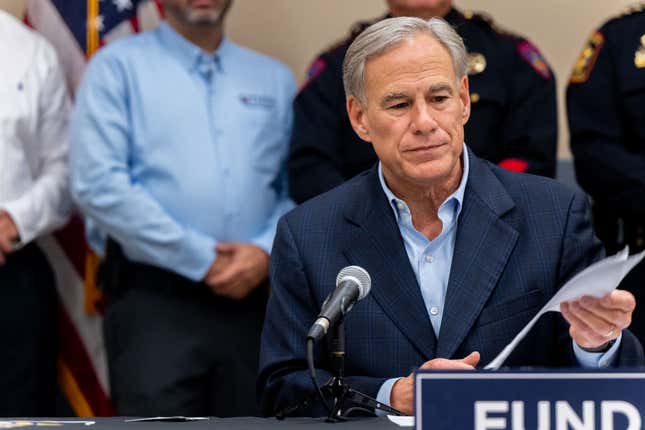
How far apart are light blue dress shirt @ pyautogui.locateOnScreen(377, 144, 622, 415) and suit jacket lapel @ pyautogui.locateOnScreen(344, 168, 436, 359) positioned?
0.09 feet

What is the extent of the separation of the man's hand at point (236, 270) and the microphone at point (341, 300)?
2053 millimetres

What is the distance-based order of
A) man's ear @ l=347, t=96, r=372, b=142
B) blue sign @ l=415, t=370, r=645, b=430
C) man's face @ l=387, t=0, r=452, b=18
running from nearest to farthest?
blue sign @ l=415, t=370, r=645, b=430 → man's ear @ l=347, t=96, r=372, b=142 → man's face @ l=387, t=0, r=452, b=18

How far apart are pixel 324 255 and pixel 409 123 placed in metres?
0.39

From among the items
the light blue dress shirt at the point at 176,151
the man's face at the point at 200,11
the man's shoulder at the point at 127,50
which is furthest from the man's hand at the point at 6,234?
the man's face at the point at 200,11

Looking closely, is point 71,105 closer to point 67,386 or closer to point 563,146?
point 67,386

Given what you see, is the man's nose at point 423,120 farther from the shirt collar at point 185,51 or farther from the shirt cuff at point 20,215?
the shirt cuff at point 20,215

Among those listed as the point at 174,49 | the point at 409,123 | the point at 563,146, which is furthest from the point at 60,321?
the point at 409,123

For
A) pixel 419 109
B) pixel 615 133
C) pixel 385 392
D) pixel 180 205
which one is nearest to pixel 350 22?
pixel 180 205

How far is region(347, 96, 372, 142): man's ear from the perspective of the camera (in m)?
3.34

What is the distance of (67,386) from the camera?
5.31 meters

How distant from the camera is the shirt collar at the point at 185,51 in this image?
196 inches

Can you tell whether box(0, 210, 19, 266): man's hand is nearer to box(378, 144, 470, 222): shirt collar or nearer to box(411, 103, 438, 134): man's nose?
box(378, 144, 470, 222): shirt collar

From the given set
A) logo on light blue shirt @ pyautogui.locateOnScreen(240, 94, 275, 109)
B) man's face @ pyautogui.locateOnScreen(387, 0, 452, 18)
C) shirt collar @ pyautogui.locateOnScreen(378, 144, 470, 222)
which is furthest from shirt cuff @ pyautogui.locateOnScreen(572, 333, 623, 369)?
logo on light blue shirt @ pyautogui.locateOnScreen(240, 94, 275, 109)

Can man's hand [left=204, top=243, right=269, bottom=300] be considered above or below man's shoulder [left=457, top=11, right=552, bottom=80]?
below
